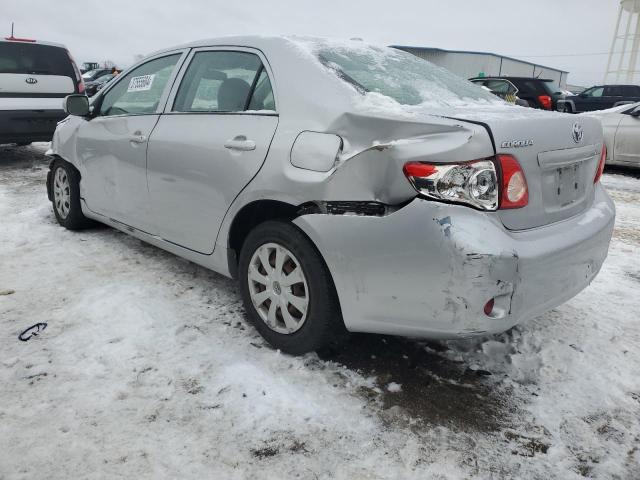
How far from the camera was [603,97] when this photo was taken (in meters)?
17.8

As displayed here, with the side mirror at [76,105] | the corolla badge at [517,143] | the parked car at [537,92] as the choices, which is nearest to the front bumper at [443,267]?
the corolla badge at [517,143]

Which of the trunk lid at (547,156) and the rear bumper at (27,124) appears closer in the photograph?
the trunk lid at (547,156)

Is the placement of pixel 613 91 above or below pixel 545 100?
above

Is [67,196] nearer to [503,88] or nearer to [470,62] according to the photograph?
[503,88]

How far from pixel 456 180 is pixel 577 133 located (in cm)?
84

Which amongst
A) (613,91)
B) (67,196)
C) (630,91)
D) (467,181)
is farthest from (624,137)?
(630,91)

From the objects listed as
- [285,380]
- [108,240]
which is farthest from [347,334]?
[108,240]

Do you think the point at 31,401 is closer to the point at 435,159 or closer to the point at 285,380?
the point at 285,380

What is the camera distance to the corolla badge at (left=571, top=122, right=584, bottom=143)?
2.33 metres

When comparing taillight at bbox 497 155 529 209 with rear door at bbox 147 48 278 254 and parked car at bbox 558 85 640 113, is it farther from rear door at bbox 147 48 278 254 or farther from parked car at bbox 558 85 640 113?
parked car at bbox 558 85 640 113

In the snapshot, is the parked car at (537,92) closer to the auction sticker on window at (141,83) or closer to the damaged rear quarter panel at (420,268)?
the auction sticker on window at (141,83)

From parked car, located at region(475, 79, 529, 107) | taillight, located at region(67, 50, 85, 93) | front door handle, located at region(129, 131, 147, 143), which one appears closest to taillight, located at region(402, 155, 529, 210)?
front door handle, located at region(129, 131, 147, 143)

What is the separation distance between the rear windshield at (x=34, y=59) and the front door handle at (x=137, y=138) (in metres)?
5.12

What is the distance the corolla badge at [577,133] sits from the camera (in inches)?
91.7
